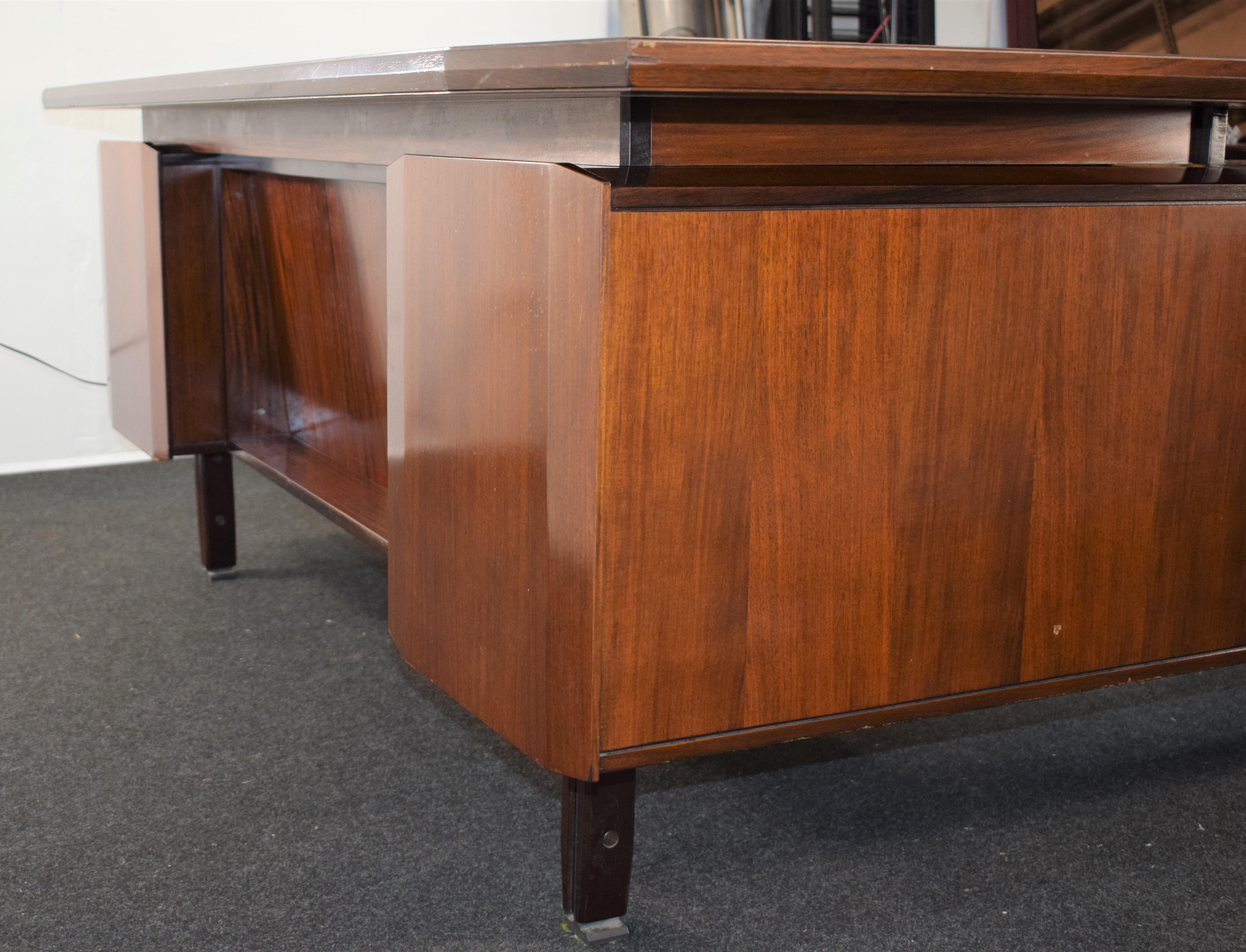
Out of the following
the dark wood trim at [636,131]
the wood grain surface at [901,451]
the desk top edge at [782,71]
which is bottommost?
the wood grain surface at [901,451]

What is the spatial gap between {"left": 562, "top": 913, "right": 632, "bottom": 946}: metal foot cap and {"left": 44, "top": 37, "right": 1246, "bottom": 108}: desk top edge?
0.65m

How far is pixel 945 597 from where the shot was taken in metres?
1.01

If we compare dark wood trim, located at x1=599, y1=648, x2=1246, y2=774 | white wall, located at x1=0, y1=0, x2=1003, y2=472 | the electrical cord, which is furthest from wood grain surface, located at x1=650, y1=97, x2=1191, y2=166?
the electrical cord

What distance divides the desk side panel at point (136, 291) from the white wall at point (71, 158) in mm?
779

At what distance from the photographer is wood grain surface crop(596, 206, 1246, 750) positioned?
0.87 m

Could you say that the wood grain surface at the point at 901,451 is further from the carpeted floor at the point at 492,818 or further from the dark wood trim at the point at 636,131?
the carpeted floor at the point at 492,818

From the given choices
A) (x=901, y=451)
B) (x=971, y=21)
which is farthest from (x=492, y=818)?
(x=971, y=21)

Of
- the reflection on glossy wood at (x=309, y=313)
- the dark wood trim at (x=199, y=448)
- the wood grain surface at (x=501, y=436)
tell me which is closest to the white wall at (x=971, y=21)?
the reflection on glossy wood at (x=309, y=313)

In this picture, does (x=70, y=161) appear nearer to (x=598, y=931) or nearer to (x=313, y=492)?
(x=313, y=492)

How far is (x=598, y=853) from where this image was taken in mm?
1029

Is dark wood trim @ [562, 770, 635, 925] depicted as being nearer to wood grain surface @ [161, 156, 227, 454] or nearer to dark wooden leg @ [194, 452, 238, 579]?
wood grain surface @ [161, 156, 227, 454]

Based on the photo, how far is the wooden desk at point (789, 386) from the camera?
0.85m

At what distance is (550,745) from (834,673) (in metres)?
0.22

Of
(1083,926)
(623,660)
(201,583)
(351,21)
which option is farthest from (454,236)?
(351,21)
